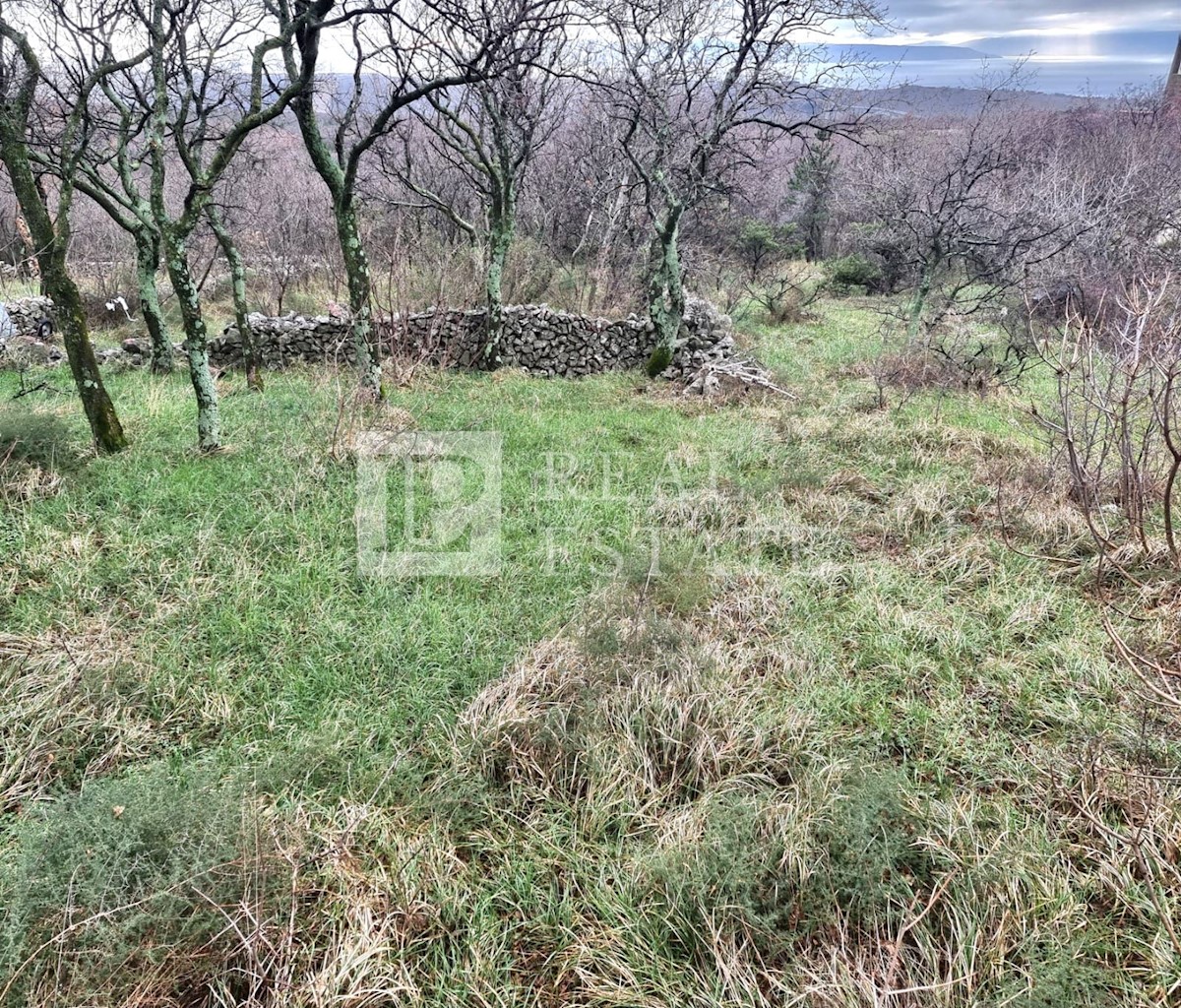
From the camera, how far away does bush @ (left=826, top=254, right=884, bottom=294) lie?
1684 cm

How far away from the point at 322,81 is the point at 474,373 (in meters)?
3.77

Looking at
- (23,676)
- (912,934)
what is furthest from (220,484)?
(912,934)

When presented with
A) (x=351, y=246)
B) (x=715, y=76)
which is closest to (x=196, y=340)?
(x=351, y=246)

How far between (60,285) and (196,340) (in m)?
0.86

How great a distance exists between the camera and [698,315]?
33.3 feet

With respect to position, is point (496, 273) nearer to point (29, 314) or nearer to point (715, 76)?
point (715, 76)

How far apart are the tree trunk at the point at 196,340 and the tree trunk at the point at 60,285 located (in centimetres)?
60

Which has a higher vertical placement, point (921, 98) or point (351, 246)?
point (921, 98)

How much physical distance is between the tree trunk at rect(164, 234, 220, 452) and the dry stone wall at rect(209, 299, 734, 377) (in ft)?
11.8

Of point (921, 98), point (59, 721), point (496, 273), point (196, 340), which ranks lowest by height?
point (59, 721)

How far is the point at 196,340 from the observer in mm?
4824

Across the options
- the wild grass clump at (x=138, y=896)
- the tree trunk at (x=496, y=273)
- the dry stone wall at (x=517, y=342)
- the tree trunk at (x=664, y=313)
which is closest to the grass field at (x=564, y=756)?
the wild grass clump at (x=138, y=896)

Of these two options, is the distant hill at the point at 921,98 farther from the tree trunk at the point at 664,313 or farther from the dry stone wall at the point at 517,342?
the dry stone wall at the point at 517,342

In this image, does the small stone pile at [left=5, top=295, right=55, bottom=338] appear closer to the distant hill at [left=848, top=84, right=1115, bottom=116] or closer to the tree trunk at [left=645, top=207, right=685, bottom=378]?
the tree trunk at [left=645, top=207, right=685, bottom=378]
